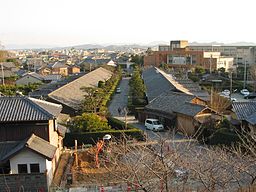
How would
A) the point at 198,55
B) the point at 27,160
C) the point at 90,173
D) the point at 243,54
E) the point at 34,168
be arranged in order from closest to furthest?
the point at 27,160 → the point at 34,168 → the point at 90,173 → the point at 198,55 → the point at 243,54

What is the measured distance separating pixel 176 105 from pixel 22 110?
13.7 m

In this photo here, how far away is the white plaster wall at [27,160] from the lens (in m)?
14.8

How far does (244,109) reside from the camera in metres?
21.9

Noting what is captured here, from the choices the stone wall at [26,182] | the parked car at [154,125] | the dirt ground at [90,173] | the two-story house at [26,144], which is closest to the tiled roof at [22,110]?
the two-story house at [26,144]

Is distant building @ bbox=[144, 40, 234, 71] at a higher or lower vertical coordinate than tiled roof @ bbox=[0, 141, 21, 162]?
higher

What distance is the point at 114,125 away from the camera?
1000 inches

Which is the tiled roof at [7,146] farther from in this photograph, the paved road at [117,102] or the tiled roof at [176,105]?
the paved road at [117,102]

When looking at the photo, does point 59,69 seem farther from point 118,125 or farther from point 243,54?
point 118,125

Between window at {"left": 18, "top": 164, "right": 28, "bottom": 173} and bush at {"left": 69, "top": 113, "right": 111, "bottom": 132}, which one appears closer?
window at {"left": 18, "top": 164, "right": 28, "bottom": 173}

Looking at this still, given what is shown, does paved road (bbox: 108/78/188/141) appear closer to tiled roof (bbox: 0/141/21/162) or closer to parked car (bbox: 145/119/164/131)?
parked car (bbox: 145/119/164/131)

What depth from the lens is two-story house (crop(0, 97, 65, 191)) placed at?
14430 millimetres

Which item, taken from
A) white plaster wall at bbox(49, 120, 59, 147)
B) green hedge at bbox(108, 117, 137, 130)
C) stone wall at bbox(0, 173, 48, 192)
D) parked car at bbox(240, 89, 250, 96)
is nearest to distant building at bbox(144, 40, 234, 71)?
parked car at bbox(240, 89, 250, 96)

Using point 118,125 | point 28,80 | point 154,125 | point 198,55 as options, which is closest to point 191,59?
point 198,55

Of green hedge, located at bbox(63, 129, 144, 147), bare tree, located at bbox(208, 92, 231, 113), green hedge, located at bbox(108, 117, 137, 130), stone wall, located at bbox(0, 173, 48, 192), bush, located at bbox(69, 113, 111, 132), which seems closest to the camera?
stone wall, located at bbox(0, 173, 48, 192)
